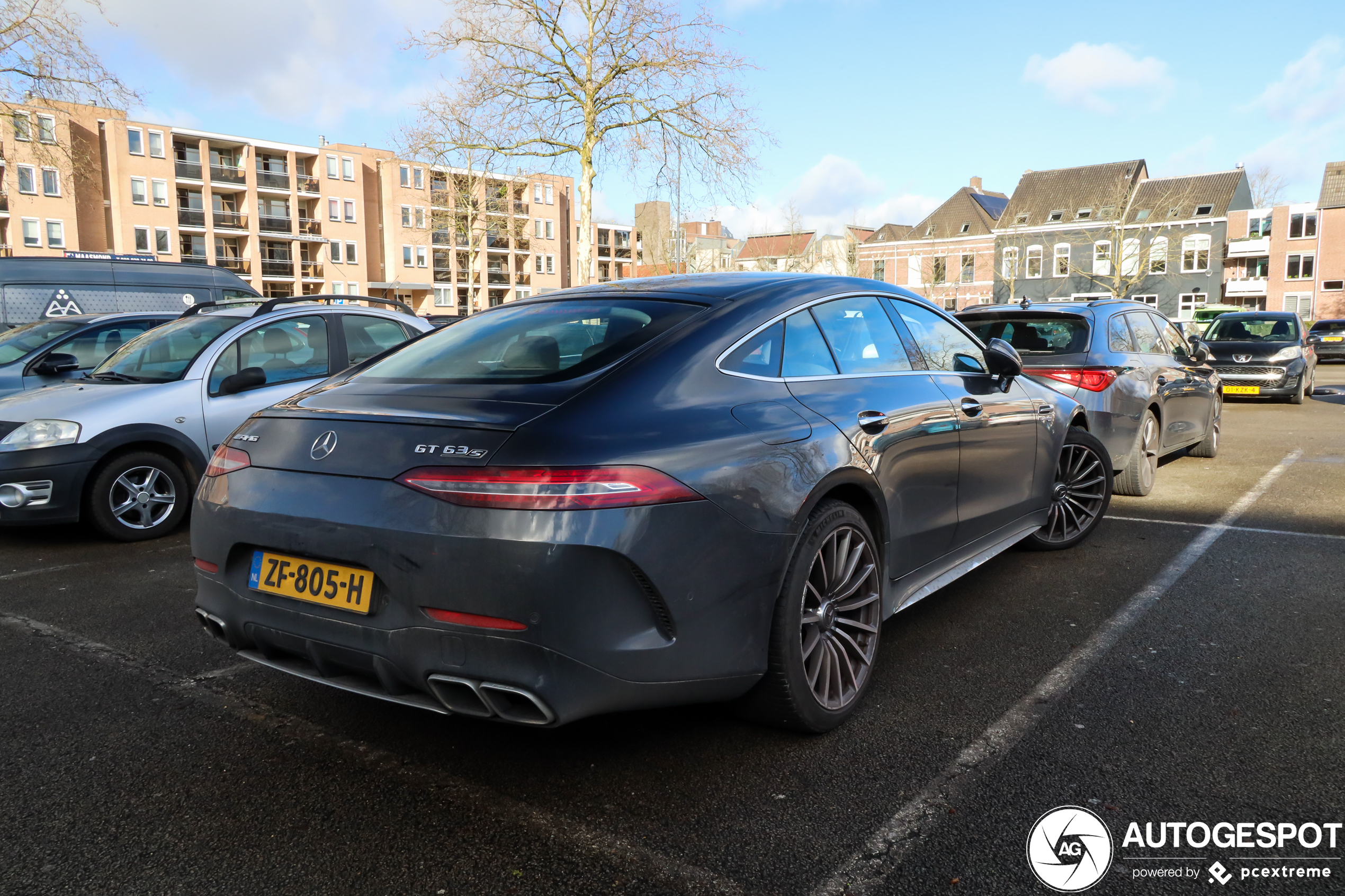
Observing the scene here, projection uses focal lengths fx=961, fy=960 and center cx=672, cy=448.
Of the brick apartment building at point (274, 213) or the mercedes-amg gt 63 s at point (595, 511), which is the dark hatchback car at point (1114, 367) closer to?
the mercedes-amg gt 63 s at point (595, 511)

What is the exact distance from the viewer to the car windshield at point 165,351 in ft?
23.0

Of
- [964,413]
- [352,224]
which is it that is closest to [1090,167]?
[352,224]

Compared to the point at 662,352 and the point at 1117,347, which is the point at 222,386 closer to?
the point at 662,352

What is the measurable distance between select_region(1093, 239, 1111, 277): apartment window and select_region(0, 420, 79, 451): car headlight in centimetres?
5843

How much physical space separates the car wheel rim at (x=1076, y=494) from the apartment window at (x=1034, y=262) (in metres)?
58.6

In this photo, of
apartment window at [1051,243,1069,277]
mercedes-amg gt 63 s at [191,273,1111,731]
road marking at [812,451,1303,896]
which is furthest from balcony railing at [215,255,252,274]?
road marking at [812,451,1303,896]

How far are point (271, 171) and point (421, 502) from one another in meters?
70.8

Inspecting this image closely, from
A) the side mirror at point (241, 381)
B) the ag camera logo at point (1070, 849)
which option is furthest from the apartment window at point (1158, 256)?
the ag camera logo at point (1070, 849)

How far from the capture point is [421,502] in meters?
2.54

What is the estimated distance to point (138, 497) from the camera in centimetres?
662

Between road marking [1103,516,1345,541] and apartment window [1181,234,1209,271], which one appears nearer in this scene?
road marking [1103,516,1345,541]

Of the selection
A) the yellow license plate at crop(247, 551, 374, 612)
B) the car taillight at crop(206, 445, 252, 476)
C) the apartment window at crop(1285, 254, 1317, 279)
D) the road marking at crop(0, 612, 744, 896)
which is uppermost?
the apartment window at crop(1285, 254, 1317, 279)

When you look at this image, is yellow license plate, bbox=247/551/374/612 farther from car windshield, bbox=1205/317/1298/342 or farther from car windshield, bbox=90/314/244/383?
car windshield, bbox=1205/317/1298/342

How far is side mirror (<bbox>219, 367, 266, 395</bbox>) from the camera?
6887 mm
